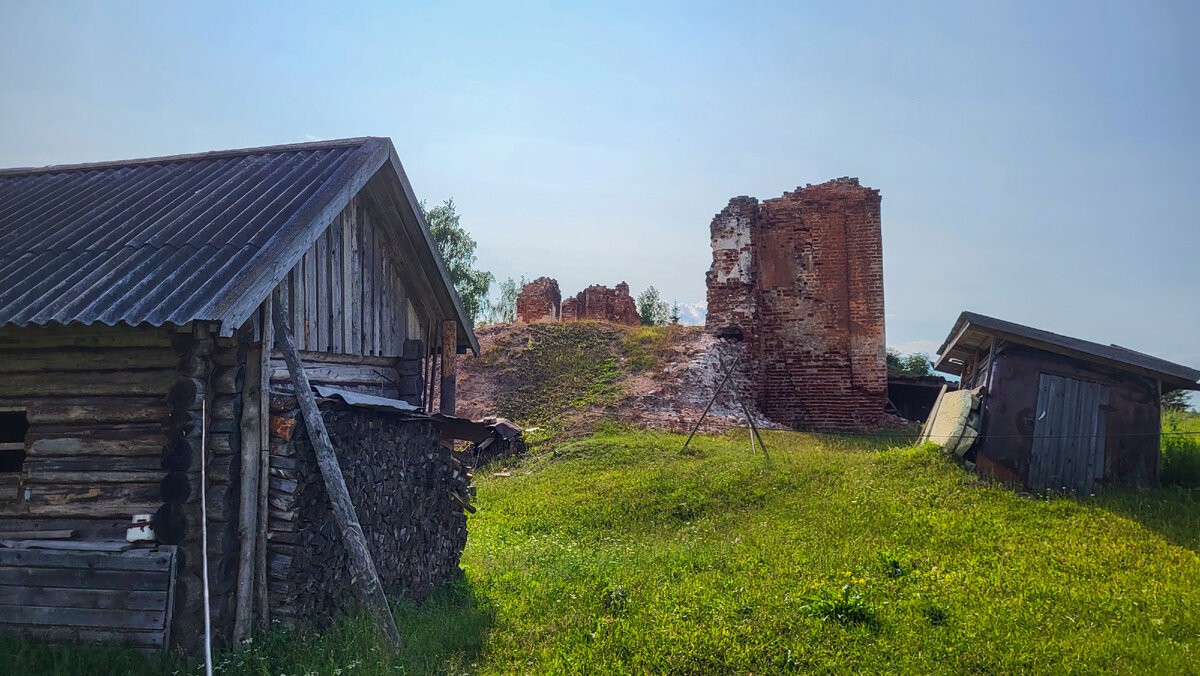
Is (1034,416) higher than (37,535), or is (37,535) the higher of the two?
(1034,416)

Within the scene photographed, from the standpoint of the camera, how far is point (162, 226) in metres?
6.91

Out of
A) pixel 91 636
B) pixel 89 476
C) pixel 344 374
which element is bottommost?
pixel 91 636

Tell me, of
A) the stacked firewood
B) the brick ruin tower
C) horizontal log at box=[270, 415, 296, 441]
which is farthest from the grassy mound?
the brick ruin tower

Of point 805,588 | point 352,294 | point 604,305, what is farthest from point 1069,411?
point 604,305

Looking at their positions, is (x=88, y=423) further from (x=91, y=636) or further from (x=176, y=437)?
(x=91, y=636)

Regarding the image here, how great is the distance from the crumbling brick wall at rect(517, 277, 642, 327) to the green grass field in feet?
59.0

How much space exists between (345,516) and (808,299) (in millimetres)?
18436

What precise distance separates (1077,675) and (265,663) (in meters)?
5.57

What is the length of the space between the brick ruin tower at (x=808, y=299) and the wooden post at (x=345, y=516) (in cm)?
1752

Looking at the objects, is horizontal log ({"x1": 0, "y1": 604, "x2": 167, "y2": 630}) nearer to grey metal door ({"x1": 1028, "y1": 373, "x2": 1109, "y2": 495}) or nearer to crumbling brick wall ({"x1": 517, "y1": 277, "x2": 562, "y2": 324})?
grey metal door ({"x1": 1028, "y1": 373, "x2": 1109, "y2": 495})

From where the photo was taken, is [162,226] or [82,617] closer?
[82,617]

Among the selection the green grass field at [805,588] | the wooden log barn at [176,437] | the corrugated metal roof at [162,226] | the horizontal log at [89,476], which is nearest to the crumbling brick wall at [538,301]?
the green grass field at [805,588]

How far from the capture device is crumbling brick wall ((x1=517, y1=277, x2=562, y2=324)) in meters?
29.2

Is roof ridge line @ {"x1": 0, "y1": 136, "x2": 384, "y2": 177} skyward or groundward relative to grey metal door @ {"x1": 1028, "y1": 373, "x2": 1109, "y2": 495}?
skyward
